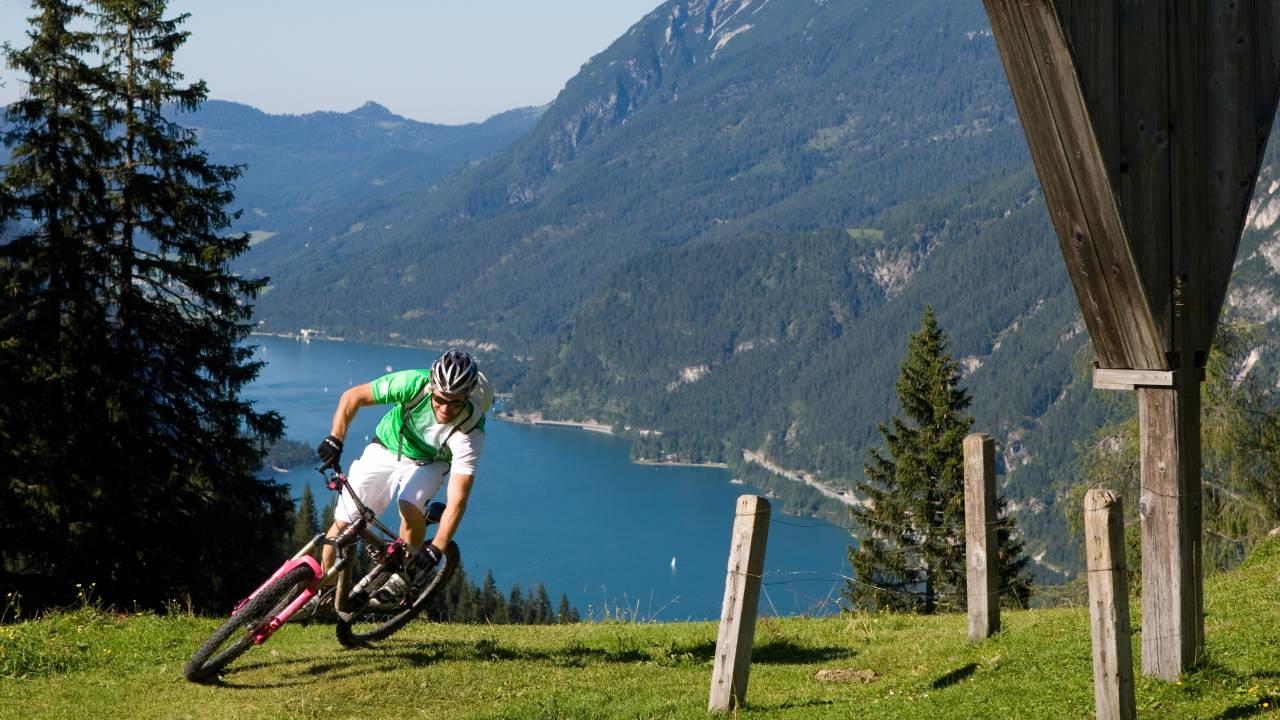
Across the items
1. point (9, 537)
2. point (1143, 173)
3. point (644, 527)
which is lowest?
point (644, 527)

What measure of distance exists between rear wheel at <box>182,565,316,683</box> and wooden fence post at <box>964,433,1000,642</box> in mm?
4609

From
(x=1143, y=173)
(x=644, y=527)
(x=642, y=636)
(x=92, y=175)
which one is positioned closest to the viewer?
(x=1143, y=173)

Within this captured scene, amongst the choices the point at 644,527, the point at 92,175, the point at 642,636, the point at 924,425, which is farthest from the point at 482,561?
the point at 642,636

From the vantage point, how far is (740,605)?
7027mm

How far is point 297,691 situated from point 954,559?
25507mm

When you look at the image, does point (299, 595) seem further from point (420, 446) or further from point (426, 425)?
point (426, 425)

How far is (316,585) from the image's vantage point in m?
8.34

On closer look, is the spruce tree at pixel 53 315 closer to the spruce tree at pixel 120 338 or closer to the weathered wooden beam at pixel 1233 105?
the spruce tree at pixel 120 338

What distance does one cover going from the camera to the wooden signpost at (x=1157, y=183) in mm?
6426

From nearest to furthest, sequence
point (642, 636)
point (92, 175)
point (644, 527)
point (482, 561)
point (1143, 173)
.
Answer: point (1143, 173) → point (642, 636) → point (92, 175) → point (482, 561) → point (644, 527)

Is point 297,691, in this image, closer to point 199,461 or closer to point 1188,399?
point 1188,399

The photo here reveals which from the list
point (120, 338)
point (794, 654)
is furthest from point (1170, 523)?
point (120, 338)

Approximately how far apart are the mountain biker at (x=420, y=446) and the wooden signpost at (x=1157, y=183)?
154 inches

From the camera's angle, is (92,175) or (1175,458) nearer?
(1175,458)
